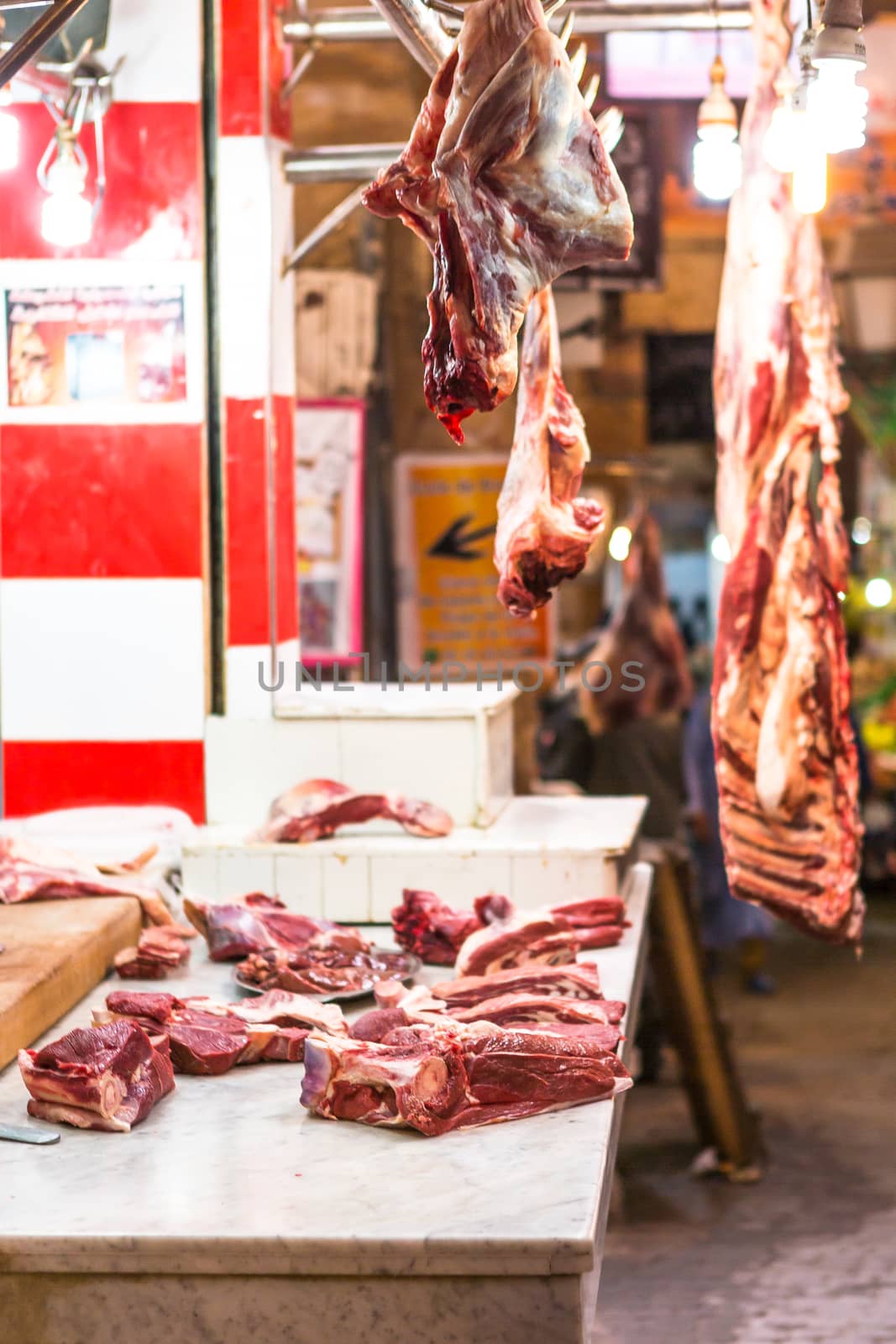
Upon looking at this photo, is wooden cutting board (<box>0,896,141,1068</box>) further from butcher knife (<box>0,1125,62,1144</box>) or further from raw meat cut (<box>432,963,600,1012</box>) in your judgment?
raw meat cut (<box>432,963,600,1012</box>)

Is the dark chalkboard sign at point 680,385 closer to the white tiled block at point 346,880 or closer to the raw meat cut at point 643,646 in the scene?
the raw meat cut at point 643,646

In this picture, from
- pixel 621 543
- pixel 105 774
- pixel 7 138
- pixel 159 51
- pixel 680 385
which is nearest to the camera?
pixel 7 138

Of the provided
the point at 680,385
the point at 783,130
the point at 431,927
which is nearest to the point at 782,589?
the point at 783,130

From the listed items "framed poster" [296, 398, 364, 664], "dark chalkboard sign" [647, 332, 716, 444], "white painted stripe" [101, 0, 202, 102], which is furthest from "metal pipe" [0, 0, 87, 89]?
"dark chalkboard sign" [647, 332, 716, 444]

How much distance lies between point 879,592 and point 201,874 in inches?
467

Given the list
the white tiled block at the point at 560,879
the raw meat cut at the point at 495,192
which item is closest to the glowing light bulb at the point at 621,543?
the white tiled block at the point at 560,879

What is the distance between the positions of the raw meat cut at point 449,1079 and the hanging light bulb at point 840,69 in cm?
177

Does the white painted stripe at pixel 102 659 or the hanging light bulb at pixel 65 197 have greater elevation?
the hanging light bulb at pixel 65 197

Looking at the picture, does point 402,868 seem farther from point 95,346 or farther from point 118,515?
point 95,346

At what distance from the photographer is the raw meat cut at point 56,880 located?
13.8 feet

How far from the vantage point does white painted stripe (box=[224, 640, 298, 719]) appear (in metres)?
4.88

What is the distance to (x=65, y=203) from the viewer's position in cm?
438

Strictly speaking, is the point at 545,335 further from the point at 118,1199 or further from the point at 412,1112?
the point at 118,1199

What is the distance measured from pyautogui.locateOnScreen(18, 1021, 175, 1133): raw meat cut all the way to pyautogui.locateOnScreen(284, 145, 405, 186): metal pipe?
2838mm
